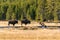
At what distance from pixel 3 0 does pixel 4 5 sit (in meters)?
2.96

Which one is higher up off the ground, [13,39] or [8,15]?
[13,39]

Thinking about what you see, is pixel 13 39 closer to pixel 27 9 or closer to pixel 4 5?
pixel 27 9

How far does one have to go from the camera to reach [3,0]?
66.8 metres

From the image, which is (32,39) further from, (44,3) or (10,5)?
(10,5)

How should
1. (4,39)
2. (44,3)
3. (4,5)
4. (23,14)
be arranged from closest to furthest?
(4,39)
(44,3)
(23,14)
(4,5)

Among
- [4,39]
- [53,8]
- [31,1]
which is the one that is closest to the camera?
[4,39]

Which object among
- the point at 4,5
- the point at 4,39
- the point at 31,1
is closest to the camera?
the point at 4,39

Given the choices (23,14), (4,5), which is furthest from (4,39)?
(4,5)

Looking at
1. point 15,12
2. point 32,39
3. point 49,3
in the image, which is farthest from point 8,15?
point 32,39

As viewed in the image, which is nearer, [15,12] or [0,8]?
[15,12]

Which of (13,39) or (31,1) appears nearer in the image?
(13,39)

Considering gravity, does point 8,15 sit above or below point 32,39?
below

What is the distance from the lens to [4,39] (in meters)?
19.7

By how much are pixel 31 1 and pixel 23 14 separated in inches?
209
